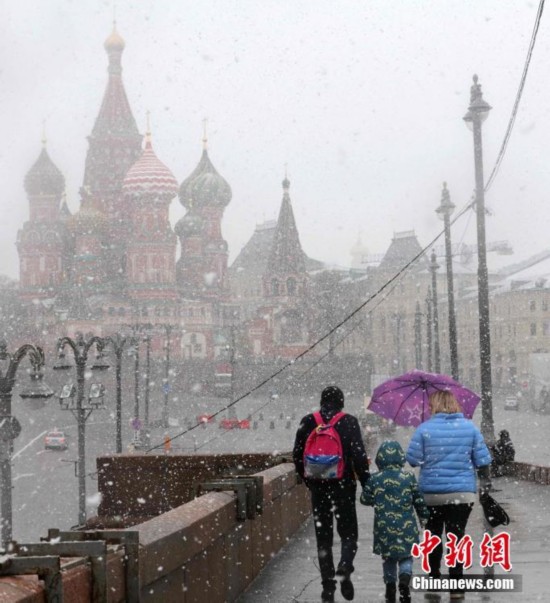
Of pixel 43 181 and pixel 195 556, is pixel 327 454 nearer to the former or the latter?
pixel 195 556

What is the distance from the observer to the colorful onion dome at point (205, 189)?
114 meters

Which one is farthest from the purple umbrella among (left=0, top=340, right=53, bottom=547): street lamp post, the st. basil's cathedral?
the st. basil's cathedral

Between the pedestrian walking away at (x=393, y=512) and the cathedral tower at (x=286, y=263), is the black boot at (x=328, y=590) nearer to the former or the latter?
the pedestrian walking away at (x=393, y=512)

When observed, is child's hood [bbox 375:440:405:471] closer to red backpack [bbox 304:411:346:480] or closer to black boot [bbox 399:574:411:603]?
red backpack [bbox 304:411:346:480]

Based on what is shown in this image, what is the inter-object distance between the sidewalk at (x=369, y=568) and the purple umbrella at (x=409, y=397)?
1058mm

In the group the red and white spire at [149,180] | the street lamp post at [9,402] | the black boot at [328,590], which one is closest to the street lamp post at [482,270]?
the street lamp post at [9,402]

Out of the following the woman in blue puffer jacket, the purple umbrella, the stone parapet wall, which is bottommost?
the stone parapet wall

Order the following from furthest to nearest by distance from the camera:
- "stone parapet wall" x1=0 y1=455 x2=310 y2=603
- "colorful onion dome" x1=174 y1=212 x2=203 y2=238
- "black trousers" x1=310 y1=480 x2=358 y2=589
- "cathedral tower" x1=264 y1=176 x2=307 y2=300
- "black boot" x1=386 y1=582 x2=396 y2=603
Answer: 1. "cathedral tower" x1=264 y1=176 x2=307 y2=300
2. "colorful onion dome" x1=174 y1=212 x2=203 y2=238
3. "black trousers" x1=310 y1=480 x2=358 y2=589
4. "black boot" x1=386 y1=582 x2=396 y2=603
5. "stone parapet wall" x1=0 y1=455 x2=310 y2=603

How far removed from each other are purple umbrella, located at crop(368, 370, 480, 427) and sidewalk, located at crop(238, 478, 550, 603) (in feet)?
3.47

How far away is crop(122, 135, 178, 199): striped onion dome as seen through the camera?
107 m

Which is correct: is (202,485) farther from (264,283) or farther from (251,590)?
(264,283)

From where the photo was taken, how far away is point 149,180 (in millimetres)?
106625

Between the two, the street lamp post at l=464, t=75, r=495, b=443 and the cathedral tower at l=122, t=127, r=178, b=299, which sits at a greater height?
the cathedral tower at l=122, t=127, r=178, b=299

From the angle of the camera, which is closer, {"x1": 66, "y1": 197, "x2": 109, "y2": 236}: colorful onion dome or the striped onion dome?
the striped onion dome
